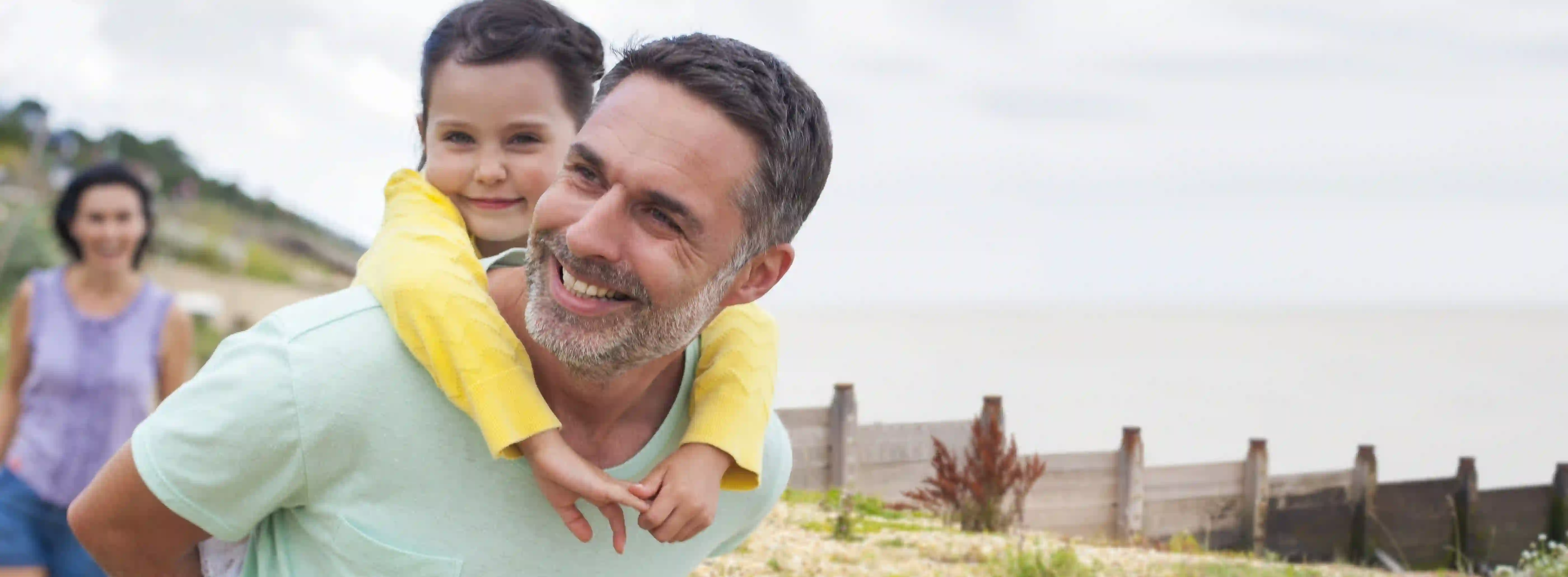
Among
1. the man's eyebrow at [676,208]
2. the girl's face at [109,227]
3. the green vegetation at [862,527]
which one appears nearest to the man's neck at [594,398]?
the man's eyebrow at [676,208]

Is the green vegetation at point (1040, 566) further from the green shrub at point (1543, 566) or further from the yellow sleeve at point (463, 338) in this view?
the yellow sleeve at point (463, 338)

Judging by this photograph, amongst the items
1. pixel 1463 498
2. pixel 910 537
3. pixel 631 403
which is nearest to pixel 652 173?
pixel 631 403

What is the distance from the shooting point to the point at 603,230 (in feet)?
6.49

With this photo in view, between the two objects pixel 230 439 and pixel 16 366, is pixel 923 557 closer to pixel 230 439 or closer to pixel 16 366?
pixel 16 366

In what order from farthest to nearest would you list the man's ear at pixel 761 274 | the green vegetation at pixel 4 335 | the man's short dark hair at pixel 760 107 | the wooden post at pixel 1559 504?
the wooden post at pixel 1559 504, the green vegetation at pixel 4 335, the man's ear at pixel 761 274, the man's short dark hair at pixel 760 107

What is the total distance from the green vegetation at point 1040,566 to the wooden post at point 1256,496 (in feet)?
33.1

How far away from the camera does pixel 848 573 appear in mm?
6480

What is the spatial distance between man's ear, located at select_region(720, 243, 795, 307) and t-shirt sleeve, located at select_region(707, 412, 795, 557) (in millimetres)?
334

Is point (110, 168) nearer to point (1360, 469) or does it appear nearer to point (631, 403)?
point (631, 403)

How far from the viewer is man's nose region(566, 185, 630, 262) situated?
6.44 ft

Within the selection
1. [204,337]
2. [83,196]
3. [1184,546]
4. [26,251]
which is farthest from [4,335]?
[1184,546]

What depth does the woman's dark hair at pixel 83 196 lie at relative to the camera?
4.99 m

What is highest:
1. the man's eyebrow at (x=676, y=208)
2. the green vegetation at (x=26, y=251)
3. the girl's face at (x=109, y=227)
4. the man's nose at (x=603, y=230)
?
the green vegetation at (x=26, y=251)

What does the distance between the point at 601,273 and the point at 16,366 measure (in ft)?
11.7
